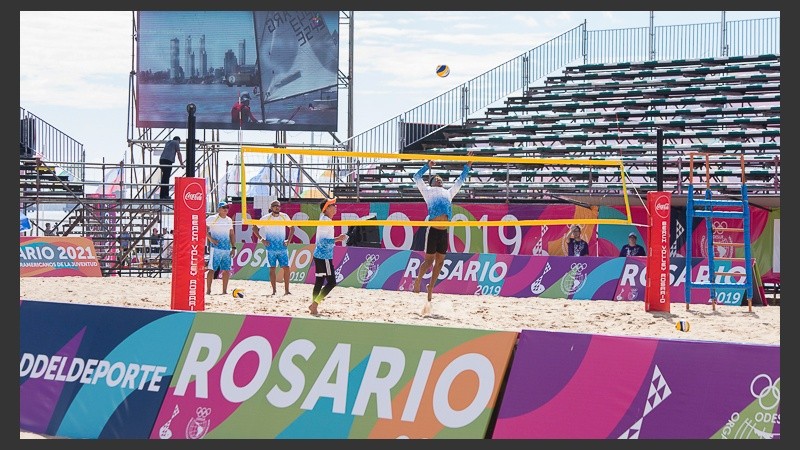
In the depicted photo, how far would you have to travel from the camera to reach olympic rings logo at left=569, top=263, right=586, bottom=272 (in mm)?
15430

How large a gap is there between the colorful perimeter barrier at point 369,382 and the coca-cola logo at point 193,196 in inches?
95.2

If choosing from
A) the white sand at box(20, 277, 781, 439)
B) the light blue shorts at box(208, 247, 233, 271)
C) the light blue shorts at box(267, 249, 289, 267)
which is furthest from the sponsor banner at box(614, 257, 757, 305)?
the light blue shorts at box(208, 247, 233, 271)

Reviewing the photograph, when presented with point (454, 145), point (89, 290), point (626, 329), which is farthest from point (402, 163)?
point (626, 329)

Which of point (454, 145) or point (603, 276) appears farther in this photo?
point (454, 145)

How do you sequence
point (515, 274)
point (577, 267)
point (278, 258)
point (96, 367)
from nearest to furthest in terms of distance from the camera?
1. point (96, 367)
2. point (278, 258)
3. point (577, 267)
4. point (515, 274)

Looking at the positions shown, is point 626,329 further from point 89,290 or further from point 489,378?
point 89,290

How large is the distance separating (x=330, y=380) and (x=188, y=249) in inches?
159

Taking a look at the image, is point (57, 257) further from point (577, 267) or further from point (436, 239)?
point (436, 239)

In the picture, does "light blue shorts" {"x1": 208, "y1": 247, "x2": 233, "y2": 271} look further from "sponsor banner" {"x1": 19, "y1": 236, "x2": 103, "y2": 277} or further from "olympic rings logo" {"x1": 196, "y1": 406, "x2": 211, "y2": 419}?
"olympic rings logo" {"x1": 196, "y1": 406, "x2": 211, "y2": 419}

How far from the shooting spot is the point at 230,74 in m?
25.3

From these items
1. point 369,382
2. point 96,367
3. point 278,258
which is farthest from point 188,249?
point 278,258

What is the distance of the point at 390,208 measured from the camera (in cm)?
1997

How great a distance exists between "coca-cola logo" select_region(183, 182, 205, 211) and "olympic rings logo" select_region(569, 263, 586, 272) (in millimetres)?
6668

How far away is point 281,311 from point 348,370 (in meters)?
5.34
